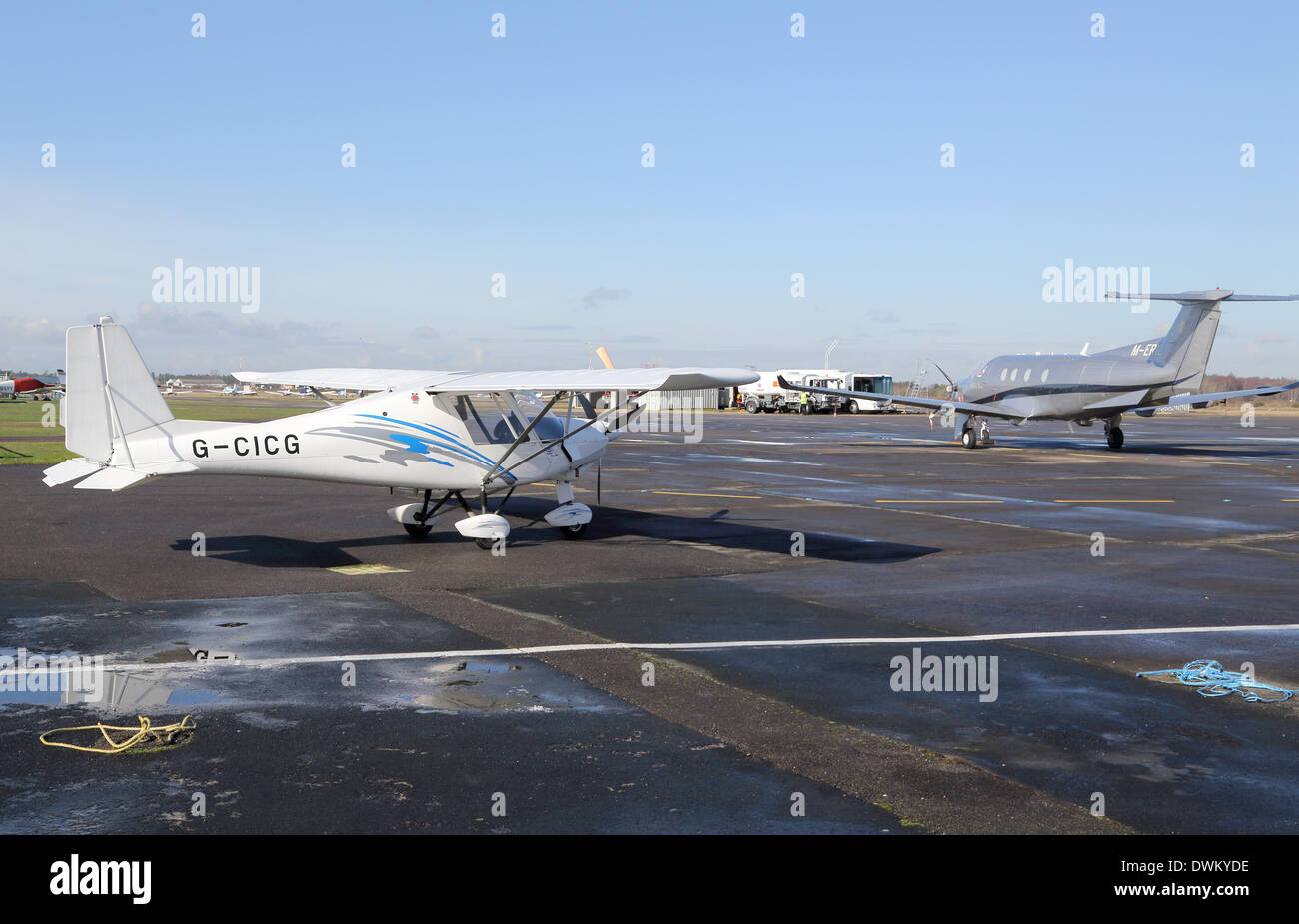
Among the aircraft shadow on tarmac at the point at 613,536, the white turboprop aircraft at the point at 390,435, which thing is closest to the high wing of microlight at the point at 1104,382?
the aircraft shadow on tarmac at the point at 613,536

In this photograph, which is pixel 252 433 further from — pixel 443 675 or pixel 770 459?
pixel 770 459

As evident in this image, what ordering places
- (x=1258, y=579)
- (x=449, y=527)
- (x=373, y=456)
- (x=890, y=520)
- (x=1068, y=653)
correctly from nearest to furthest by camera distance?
(x=1068, y=653) < (x=1258, y=579) < (x=373, y=456) < (x=449, y=527) < (x=890, y=520)

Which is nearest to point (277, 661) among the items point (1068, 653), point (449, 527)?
point (1068, 653)

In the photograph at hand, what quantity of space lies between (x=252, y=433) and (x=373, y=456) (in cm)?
163

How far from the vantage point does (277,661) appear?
911cm

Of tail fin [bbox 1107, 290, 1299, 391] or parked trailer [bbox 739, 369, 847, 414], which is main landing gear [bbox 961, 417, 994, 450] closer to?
tail fin [bbox 1107, 290, 1299, 391]

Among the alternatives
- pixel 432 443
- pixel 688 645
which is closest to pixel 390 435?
pixel 432 443

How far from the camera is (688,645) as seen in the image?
9914mm

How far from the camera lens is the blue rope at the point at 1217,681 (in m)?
8.40

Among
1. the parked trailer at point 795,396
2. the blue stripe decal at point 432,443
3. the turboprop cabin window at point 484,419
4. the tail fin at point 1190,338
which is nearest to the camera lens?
the blue stripe decal at point 432,443

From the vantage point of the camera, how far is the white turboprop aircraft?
1380cm

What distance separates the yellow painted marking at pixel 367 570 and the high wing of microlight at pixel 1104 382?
25593 mm

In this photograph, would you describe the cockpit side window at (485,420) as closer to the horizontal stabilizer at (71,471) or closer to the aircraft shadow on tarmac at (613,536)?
the aircraft shadow on tarmac at (613,536)

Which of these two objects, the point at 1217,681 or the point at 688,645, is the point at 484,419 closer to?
the point at 688,645
